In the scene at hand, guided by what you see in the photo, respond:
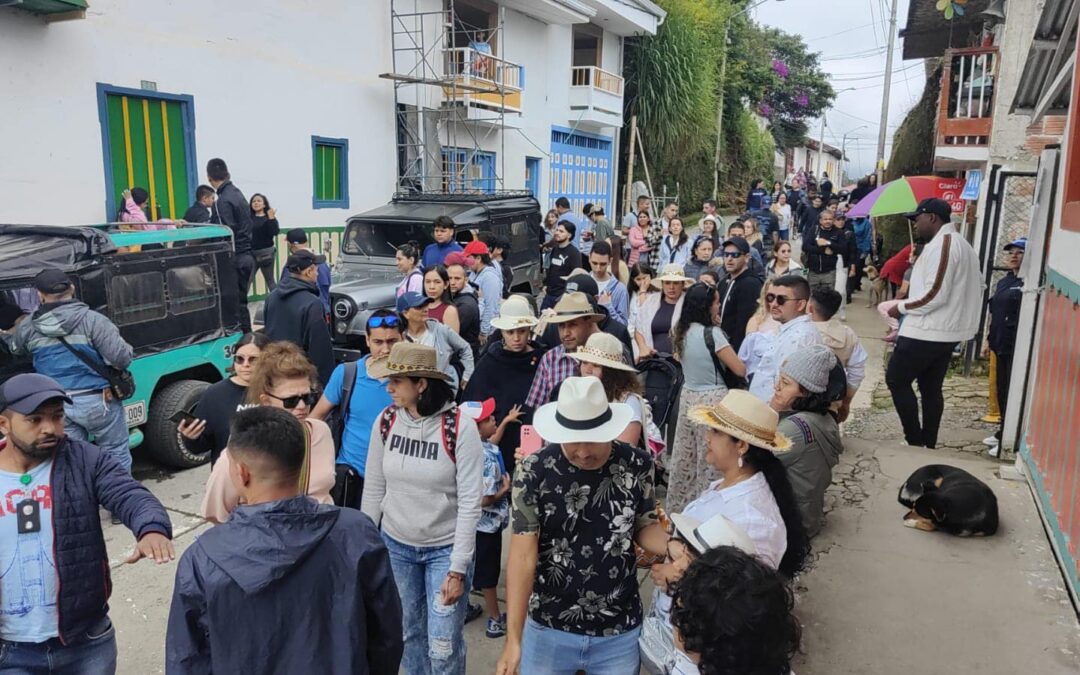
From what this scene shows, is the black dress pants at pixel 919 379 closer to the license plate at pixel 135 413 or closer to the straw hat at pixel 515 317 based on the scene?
the straw hat at pixel 515 317

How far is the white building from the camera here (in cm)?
967

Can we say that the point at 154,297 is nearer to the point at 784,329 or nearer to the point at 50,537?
the point at 50,537

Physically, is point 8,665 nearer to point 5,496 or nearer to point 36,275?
point 5,496

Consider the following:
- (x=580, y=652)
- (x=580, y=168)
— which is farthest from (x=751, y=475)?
(x=580, y=168)

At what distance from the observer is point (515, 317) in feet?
14.6

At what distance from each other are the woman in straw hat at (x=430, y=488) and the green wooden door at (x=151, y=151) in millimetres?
9393

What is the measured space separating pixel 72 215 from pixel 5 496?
9010mm

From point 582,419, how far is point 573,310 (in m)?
2.03

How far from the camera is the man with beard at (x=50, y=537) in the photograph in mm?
2586

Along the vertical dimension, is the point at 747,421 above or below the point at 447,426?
above

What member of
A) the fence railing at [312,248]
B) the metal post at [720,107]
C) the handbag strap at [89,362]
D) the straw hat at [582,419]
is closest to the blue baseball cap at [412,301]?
the handbag strap at [89,362]

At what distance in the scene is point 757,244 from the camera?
36.4 feet

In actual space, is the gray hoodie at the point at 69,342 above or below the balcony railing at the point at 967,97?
below

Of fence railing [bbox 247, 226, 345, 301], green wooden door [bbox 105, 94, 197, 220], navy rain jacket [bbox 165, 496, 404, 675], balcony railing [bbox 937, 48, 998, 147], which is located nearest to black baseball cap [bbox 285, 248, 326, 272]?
navy rain jacket [bbox 165, 496, 404, 675]
